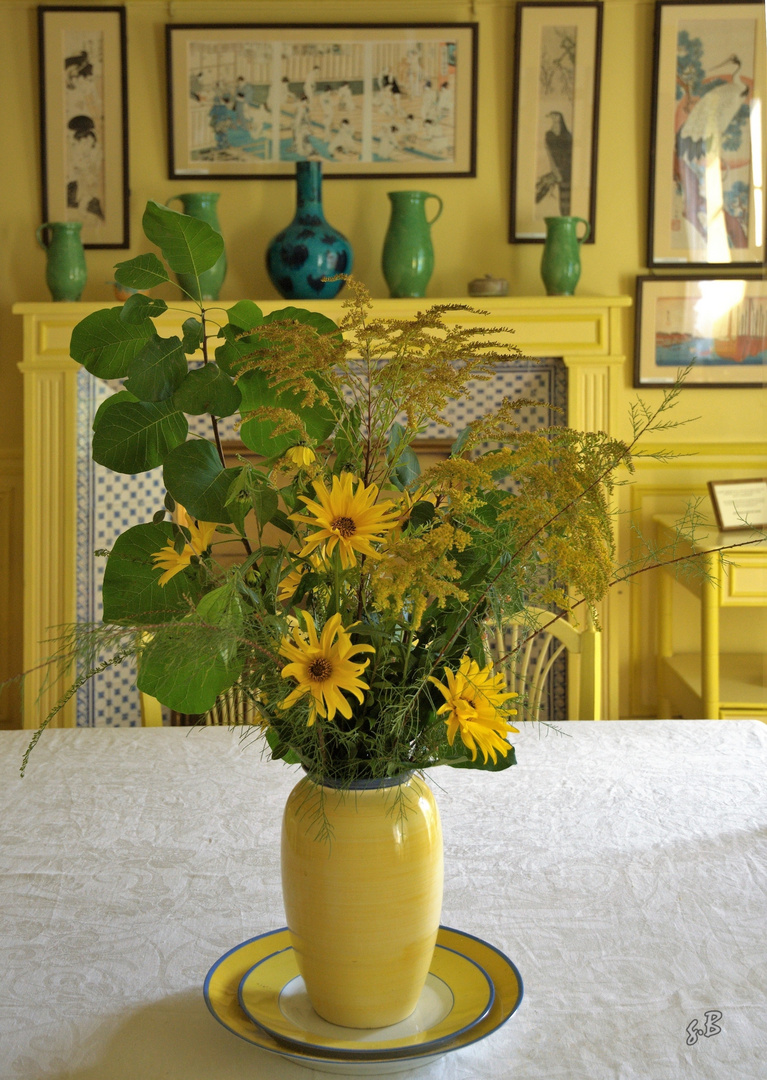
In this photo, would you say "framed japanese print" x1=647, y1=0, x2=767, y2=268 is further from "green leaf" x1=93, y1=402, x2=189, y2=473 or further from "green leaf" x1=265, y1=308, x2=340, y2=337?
"green leaf" x1=93, y1=402, x2=189, y2=473

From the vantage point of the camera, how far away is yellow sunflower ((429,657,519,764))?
2.30 ft

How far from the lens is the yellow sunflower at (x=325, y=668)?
0.67 metres

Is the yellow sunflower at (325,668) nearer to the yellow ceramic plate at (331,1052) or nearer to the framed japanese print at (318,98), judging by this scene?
the yellow ceramic plate at (331,1052)

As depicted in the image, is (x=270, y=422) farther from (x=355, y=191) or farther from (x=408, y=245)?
(x=355, y=191)

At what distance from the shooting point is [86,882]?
1.10 metres

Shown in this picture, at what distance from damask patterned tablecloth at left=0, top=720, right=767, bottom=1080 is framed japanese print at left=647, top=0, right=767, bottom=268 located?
7.15ft

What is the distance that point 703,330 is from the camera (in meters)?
3.32

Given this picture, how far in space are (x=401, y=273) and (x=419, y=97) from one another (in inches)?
24.4

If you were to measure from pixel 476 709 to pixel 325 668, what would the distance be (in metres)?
0.11

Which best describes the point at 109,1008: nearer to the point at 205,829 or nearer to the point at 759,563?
the point at 205,829

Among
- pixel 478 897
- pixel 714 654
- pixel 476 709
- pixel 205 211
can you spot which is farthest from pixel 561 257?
pixel 476 709

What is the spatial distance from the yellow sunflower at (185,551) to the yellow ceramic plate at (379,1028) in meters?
0.36

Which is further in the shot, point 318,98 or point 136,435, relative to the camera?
point 318,98

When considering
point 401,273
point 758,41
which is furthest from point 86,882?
point 758,41
